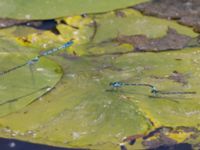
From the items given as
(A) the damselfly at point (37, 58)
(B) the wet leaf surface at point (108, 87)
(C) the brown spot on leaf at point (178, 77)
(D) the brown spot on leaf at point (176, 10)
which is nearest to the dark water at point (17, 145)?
(B) the wet leaf surface at point (108, 87)

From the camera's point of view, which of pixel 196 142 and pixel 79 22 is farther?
pixel 79 22

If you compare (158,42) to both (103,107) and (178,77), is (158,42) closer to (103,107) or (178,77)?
(178,77)

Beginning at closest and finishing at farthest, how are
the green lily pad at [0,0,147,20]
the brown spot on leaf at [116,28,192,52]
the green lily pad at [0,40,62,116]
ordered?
the green lily pad at [0,40,62,116]
the brown spot on leaf at [116,28,192,52]
the green lily pad at [0,0,147,20]

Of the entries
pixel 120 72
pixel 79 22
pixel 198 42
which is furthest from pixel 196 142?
pixel 79 22

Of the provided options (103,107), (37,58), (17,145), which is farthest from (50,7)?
(17,145)

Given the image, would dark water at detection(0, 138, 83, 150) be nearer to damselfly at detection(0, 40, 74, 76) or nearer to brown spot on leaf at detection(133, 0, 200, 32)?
damselfly at detection(0, 40, 74, 76)

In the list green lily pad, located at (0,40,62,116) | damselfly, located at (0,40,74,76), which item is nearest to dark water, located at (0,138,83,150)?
green lily pad, located at (0,40,62,116)

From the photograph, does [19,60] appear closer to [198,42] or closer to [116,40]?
[116,40]

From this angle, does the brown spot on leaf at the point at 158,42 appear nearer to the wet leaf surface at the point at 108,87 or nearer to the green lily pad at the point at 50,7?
the wet leaf surface at the point at 108,87
